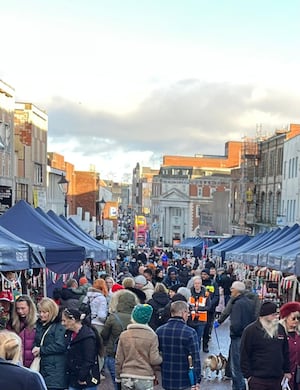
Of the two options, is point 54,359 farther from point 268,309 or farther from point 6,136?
point 6,136

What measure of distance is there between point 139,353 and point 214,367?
13.9 feet

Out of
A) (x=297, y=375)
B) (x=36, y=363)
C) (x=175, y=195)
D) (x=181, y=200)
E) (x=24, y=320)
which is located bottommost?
(x=181, y=200)

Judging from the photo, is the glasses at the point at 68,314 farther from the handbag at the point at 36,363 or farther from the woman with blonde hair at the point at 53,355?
the handbag at the point at 36,363

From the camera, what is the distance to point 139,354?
224 inches

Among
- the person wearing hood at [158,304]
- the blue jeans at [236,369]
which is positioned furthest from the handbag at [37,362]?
the blue jeans at [236,369]

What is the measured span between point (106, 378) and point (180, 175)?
114 m

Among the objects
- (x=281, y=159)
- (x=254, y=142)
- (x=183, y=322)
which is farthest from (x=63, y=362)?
(x=254, y=142)

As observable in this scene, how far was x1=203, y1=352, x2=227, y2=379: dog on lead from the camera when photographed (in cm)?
950

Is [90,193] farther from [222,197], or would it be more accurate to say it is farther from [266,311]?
[266,311]

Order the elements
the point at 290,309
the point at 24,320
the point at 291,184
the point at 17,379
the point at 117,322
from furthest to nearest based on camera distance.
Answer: the point at 291,184
the point at 117,322
the point at 290,309
the point at 24,320
the point at 17,379

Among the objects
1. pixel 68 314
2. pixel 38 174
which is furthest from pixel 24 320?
pixel 38 174

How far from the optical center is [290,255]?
1127cm

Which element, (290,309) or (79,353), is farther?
(290,309)

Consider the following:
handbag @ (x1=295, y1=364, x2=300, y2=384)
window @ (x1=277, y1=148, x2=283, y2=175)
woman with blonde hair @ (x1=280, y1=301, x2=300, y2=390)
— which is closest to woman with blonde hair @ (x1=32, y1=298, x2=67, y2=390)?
woman with blonde hair @ (x1=280, y1=301, x2=300, y2=390)
